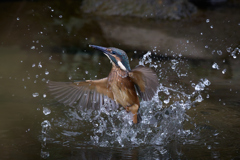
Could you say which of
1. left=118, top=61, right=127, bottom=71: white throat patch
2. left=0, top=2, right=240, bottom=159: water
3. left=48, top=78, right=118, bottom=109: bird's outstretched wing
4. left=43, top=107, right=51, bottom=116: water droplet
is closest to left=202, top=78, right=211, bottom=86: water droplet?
left=0, top=2, right=240, bottom=159: water

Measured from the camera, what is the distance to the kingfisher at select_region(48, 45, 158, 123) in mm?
3221

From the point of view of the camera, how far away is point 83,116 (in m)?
3.63

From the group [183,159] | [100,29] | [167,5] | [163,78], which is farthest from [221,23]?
[183,159]

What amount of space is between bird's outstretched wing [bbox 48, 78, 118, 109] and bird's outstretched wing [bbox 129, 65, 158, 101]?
276mm

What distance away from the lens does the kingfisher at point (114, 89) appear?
322 centimetres

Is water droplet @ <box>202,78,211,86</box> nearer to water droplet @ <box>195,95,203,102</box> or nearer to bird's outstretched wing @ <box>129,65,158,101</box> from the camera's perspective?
water droplet @ <box>195,95,203,102</box>

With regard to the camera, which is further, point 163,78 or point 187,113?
point 163,78

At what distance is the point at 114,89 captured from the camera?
336 centimetres

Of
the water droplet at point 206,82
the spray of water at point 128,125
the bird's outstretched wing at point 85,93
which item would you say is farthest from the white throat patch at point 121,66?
the water droplet at point 206,82

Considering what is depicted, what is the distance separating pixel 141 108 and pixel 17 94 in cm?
129

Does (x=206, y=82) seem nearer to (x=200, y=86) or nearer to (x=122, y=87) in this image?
(x=200, y=86)

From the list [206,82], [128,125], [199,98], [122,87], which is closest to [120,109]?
[128,125]

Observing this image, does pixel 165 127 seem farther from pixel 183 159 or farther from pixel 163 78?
pixel 163 78

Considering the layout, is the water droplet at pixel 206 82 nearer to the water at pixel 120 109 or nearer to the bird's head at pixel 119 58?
the water at pixel 120 109
